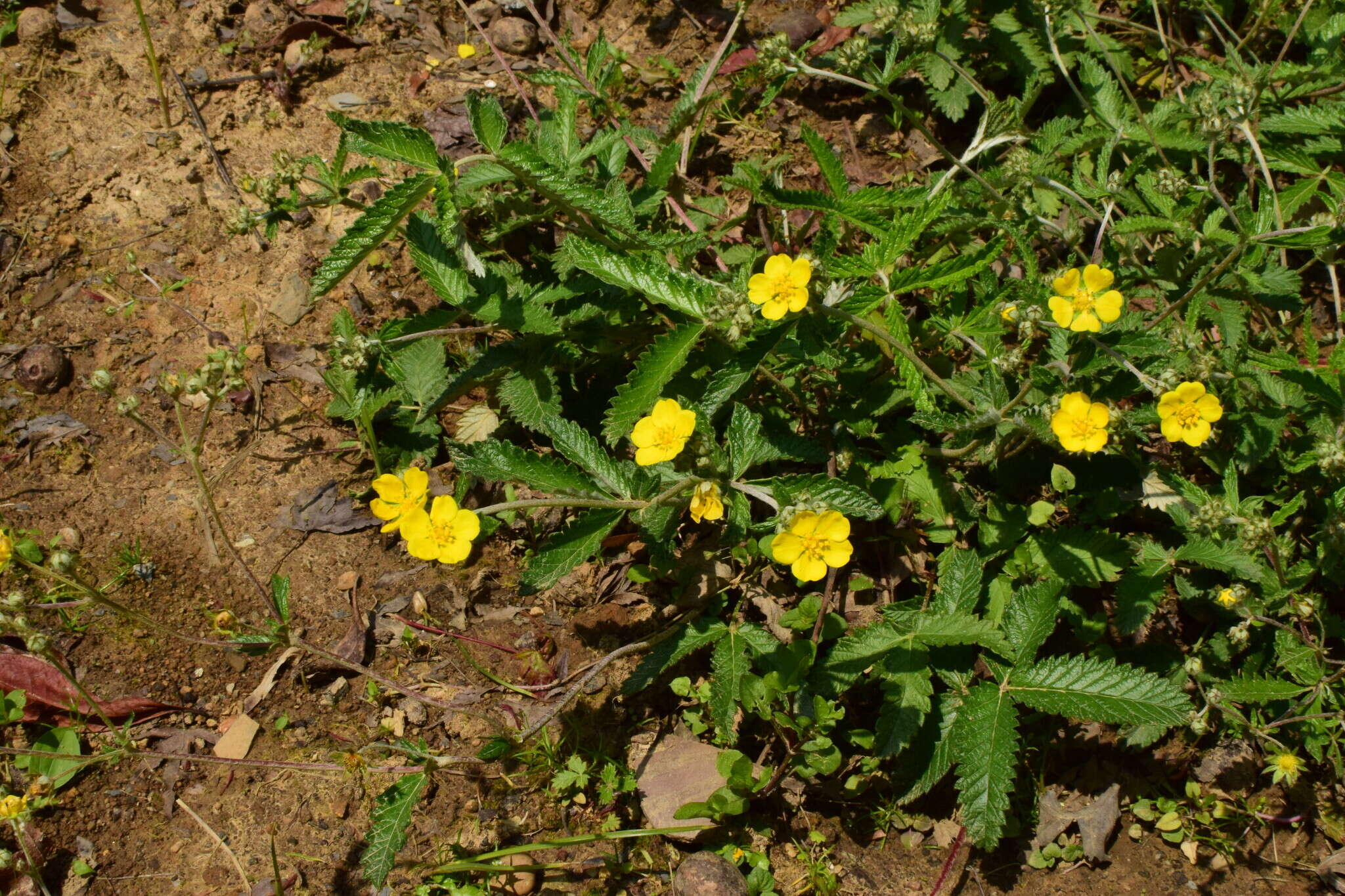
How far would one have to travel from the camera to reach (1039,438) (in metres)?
3.51

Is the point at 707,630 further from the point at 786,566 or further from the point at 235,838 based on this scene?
the point at 235,838

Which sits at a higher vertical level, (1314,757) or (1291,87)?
(1291,87)

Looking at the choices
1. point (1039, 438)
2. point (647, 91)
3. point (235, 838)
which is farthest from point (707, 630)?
point (647, 91)

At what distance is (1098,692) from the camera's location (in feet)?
10.4

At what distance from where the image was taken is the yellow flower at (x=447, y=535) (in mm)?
2977

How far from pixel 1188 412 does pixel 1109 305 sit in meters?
0.48

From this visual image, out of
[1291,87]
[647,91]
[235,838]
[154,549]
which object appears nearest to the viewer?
[235,838]

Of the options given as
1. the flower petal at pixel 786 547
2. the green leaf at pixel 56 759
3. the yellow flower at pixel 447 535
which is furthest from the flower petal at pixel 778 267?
the green leaf at pixel 56 759

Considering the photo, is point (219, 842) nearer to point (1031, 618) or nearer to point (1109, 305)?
point (1031, 618)

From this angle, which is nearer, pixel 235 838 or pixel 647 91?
pixel 235 838

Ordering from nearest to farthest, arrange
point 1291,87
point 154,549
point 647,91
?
1. point 154,549
2. point 1291,87
3. point 647,91

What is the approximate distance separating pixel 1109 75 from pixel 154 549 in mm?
5244

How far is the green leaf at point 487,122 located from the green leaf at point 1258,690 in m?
3.50

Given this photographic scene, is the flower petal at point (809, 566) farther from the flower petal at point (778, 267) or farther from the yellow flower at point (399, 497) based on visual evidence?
the yellow flower at point (399, 497)
